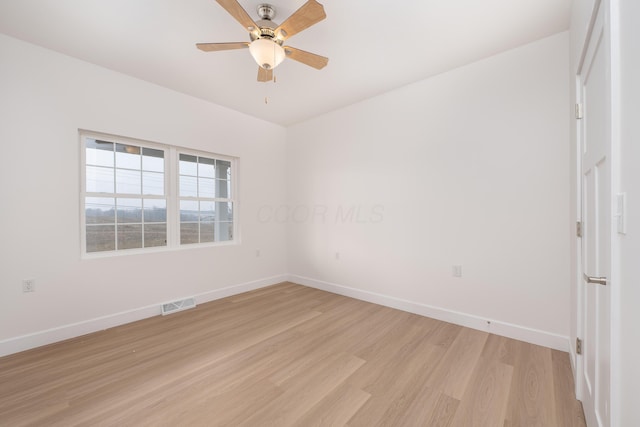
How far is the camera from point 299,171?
449 cm

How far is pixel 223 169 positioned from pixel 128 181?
1263 millimetres

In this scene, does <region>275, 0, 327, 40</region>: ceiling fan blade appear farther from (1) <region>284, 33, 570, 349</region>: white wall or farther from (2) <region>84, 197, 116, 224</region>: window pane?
(2) <region>84, 197, 116, 224</region>: window pane

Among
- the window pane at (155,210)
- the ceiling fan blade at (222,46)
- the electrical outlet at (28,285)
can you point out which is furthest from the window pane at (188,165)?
the ceiling fan blade at (222,46)

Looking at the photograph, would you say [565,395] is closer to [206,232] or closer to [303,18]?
[303,18]

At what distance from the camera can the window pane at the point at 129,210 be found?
3023mm

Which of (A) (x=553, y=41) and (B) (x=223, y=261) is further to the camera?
(B) (x=223, y=261)

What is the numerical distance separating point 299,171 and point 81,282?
125 inches

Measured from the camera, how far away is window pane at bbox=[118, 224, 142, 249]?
3.01m

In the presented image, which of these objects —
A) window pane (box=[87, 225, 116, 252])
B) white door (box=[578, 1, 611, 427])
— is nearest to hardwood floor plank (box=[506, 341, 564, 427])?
white door (box=[578, 1, 611, 427])

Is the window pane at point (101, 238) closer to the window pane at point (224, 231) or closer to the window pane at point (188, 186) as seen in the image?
the window pane at point (188, 186)

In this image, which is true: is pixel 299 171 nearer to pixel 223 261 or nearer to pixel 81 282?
pixel 223 261

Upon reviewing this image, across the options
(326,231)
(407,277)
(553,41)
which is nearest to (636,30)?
(553,41)

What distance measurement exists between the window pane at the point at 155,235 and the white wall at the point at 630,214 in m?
3.97

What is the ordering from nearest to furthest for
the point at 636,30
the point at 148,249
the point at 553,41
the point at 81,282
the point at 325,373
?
the point at 636,30, the point at 325,373, the point at 553,41, the point at 81,282, the point at 148,249
